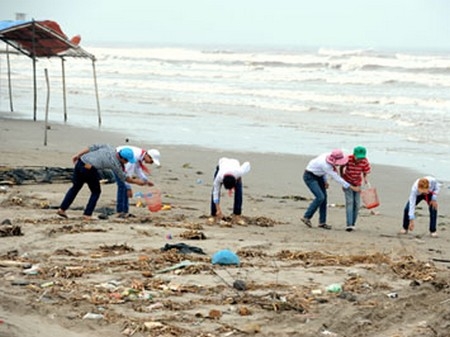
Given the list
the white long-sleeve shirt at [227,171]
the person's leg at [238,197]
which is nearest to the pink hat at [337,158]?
the white long-sleeve shirt at [227,171]

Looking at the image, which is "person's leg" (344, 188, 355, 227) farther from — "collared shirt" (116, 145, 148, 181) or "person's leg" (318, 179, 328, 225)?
"collared shirt" (116, 145, 148, 181)

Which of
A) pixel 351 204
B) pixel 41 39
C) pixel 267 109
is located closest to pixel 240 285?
pixel 351 204

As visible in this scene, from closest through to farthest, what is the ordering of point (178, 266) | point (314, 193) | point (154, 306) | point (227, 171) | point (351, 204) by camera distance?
point (154, 306)
point (178, 266)
point (227, 171)
point (351, 204)
point (314, 193)

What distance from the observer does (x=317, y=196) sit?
1236 cm

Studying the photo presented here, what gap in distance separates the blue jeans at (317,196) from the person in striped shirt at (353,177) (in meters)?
0.33

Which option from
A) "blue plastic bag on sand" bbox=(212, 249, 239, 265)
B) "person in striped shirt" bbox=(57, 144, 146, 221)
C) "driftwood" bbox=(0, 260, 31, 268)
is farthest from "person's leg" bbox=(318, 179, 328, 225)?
"driftwood" bbox=(0, 260, 31, 268)

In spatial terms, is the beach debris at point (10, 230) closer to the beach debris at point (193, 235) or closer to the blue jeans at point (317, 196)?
the beach debris at point (193, 235)

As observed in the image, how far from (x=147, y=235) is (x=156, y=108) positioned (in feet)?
64.7

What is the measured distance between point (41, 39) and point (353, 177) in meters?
15.2

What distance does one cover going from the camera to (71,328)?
6711mm

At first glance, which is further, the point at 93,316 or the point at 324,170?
the point at 324,170

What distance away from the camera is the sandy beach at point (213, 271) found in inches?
273

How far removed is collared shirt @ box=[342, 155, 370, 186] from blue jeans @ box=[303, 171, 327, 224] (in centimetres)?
39

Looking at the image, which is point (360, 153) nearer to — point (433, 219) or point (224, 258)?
point (433, 219)
